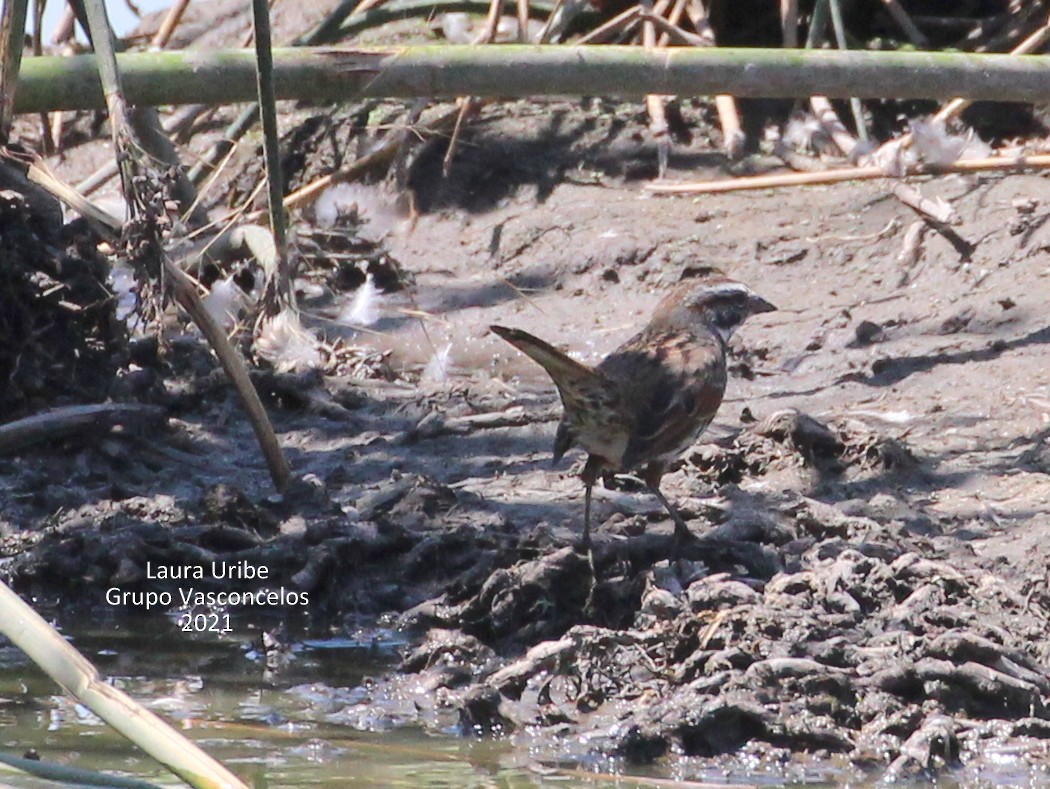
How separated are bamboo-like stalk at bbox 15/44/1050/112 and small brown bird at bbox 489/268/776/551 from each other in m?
0.86

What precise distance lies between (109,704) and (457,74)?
338cm

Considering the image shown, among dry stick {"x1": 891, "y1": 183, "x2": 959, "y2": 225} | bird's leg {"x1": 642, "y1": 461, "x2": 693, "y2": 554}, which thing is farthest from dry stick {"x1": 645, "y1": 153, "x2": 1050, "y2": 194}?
bird's leg {"x1": 642, "y1": 461, "x2": 693, "y2": 554}

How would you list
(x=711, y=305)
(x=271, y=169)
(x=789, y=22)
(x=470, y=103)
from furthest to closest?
(x=470, y=103) → (x=789, y=22) → (x=711, y=305) → (x=271, y=169)

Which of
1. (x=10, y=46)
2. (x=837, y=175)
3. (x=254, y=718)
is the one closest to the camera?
(x=254, y=718)

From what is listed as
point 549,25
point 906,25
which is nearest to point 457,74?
point 549,25

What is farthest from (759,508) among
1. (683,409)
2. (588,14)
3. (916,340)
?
(588,14)

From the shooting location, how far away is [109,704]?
233 centimetres

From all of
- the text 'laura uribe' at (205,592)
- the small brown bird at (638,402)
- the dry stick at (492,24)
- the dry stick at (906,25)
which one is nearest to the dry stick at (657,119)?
the dry stick at (492,24)

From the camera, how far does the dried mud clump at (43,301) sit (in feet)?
19.3

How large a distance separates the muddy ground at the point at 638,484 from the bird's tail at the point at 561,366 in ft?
1.53

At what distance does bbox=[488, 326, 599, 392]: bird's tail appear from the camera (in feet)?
16.1

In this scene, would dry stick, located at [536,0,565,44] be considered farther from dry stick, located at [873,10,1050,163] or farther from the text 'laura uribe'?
the text 'laura uribe'

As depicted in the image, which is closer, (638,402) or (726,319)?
(638,402)

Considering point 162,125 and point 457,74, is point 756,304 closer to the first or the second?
point 457,74
